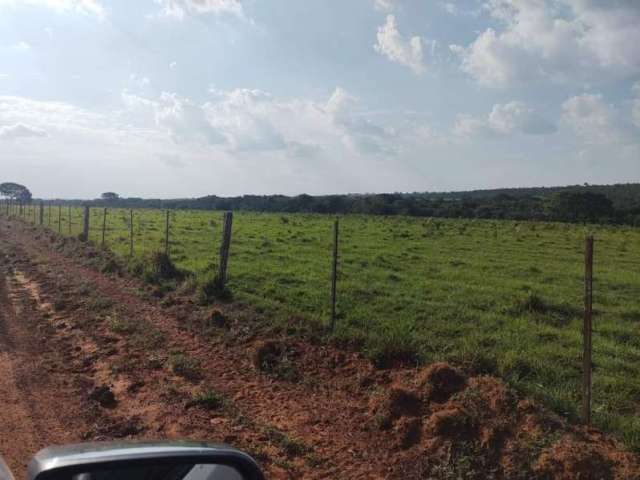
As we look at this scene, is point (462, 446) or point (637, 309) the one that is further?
point (637, 309)

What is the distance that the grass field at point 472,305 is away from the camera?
21.9 feet

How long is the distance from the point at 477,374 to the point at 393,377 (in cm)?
101

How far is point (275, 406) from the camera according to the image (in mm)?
6141

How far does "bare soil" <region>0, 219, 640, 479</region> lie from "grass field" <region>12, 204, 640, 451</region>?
658 mm

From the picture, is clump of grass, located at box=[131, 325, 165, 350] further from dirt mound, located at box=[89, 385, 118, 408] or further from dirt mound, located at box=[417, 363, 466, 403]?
dirt mound, located at box=[417, 363, 466, 403]

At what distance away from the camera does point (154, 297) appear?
1197 cm

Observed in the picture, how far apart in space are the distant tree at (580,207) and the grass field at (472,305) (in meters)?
51.6

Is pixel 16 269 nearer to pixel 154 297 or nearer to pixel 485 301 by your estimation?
pixel 154 297

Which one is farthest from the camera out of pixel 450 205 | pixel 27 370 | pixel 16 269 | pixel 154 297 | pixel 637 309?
pixel 450 205

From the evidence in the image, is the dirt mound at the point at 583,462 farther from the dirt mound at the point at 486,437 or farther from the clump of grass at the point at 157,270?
the clump of grass at the point at 157,270

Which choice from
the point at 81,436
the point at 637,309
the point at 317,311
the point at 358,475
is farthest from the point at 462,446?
the point at 637,309

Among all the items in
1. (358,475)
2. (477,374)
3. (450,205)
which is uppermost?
(450,205)

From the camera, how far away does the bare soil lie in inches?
184

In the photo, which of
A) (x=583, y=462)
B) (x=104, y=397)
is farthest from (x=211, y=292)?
(x=583, y=462)
